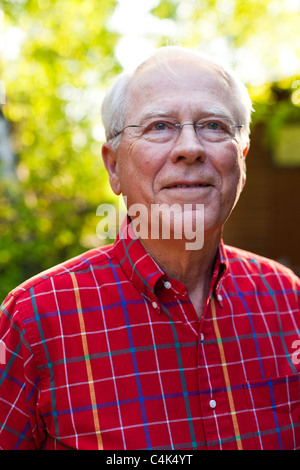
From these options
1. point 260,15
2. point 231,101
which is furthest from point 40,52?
point 231,101

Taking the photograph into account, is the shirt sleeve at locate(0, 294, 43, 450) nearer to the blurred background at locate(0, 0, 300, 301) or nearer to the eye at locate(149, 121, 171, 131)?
the eye at locate(149, 121, 171, 131)

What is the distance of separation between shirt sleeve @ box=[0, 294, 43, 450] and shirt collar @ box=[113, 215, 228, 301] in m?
0.43

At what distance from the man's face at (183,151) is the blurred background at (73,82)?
281 cm

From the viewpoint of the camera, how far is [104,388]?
1.59 meters

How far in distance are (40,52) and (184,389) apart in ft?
13.4

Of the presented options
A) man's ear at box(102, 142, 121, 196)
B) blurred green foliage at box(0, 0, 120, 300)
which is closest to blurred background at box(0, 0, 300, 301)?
blurred green foliage at box(0, 0, 120, 300)

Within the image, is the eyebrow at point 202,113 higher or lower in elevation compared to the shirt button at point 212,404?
higher

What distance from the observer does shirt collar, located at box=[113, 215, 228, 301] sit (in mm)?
1745

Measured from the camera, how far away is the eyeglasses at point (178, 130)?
175 centimetres

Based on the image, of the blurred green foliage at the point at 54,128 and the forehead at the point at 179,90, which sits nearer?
the forehead at the point at 179,90

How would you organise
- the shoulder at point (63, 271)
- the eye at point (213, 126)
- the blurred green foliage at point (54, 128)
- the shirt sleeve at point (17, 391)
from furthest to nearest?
the blurred green foliage at point (54, 128), the eye at point (213, 126), the shoulder at point (63, 271), the shirt sleeve at point (17, 391)

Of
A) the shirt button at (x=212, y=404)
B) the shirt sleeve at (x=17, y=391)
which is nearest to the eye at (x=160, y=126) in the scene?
the shirt sleeve at (x=17, y=391)

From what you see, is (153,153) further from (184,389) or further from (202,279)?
(184,389)

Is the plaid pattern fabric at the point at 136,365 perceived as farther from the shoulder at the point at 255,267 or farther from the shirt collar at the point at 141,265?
the shoulder at the point at 255,267
